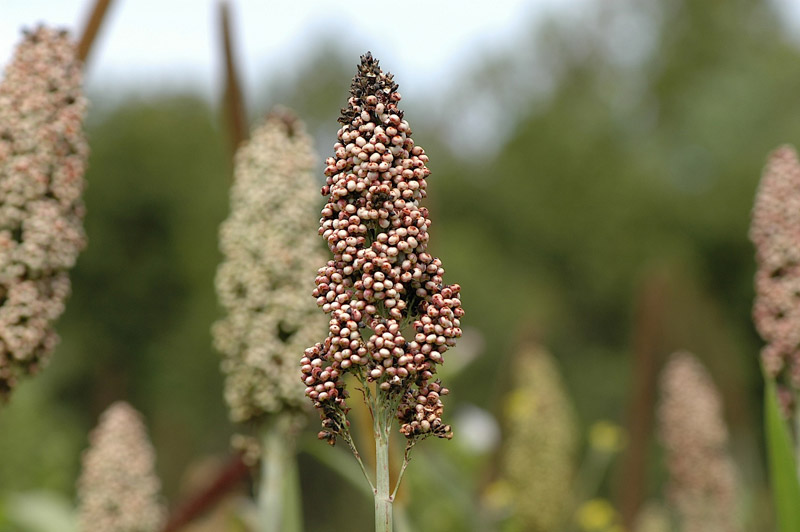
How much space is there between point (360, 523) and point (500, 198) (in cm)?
1588


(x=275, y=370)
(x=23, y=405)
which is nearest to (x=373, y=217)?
(x=275, y=370)

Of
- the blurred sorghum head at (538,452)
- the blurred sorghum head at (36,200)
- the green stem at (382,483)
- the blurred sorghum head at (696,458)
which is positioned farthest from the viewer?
the blurred sorghum head at (538,452)

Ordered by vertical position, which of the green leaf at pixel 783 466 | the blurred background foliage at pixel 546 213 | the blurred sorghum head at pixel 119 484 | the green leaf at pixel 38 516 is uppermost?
the blurred background foliage at pixel 546 213

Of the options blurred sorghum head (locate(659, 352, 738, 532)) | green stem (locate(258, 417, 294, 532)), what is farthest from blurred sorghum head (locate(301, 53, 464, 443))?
blurred sorghum head (locate(659, 352, 738, 532))

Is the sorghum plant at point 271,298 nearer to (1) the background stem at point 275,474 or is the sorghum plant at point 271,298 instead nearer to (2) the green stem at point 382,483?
(1) the background stem at point 275,474

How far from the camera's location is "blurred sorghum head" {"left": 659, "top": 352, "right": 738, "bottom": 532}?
5672mm

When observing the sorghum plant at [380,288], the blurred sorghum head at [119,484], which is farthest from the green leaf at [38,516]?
the sorghum plant at [380,288]

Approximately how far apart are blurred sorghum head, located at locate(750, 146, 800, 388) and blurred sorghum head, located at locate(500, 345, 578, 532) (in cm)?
273

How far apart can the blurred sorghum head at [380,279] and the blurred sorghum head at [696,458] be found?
4.05 m

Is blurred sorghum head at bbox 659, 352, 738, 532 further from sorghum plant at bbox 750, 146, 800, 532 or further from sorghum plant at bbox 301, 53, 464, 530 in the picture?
sorghum plant at bbox 301, 53, 464, 530

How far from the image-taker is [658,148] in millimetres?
37906

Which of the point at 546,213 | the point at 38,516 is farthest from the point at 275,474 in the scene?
the point at 546,213

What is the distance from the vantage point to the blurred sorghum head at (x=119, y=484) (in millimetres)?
4805

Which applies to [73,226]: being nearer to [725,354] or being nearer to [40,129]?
[40,129]
